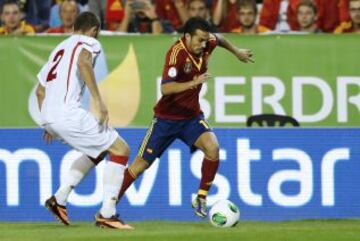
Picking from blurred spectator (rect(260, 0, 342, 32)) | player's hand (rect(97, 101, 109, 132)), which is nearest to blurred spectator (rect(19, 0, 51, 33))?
blurred spectator (rect(260, 0, 342, 32))

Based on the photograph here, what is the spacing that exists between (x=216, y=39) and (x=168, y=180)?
165cm

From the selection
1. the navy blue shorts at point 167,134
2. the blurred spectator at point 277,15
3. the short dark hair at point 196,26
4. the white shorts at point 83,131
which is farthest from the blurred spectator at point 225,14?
A: the white shorts at point 83,131

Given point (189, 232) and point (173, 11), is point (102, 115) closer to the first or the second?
point (189, 232)

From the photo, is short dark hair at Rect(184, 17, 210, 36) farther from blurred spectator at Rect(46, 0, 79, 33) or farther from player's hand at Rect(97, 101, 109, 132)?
blurred spectator at Rect(46, 0, 79, 33)

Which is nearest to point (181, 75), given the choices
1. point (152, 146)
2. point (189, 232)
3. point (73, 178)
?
point (152, 146)

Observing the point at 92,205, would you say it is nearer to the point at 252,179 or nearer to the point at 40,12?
the point at 252,179

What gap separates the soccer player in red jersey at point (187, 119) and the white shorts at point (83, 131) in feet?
3.05

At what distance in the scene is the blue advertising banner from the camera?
12.7 m

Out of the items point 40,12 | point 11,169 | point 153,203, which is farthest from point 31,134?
point 40,12

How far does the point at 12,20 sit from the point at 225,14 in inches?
111

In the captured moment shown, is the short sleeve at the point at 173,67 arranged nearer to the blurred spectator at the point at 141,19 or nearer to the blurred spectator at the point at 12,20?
the blurred spectator at the point at 141,19

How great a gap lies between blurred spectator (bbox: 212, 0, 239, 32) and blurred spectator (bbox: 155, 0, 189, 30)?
411 millimetres

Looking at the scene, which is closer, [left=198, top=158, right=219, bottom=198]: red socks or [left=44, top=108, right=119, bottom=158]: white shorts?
[left=44, top=108, right=119, bottom=158]: white shorts

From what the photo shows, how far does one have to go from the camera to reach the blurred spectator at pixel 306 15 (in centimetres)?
1554
